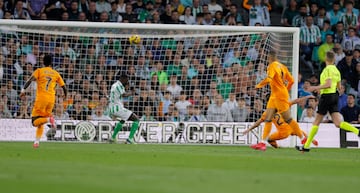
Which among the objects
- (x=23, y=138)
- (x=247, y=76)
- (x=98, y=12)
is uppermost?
(x=98, y=12)

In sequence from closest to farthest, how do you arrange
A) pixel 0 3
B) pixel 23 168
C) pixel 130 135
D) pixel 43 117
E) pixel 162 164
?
pixel 23 168 < pixel 162 164 < pixel 43 117 < pixel 130 135 < pixel 0 3

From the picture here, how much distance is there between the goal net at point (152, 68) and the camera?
24.0 meters

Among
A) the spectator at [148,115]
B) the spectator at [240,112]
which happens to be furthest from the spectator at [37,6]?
the spectator at [240,112]

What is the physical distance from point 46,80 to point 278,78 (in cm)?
494

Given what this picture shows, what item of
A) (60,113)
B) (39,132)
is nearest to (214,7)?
(60,113)

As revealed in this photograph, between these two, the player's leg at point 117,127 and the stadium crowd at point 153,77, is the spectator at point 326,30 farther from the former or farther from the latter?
the player's leg at point 117,127

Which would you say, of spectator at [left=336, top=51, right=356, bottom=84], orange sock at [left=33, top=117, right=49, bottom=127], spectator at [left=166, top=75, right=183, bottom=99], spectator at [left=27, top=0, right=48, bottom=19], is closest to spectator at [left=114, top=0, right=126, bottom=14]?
spectator at [left=27, top=0, right=48, bottom=19]

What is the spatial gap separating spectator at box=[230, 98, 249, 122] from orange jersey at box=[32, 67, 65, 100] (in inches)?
221

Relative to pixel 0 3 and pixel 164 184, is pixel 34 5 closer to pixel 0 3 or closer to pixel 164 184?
pixel 0 3

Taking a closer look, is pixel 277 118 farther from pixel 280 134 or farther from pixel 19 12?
pixel 19 12

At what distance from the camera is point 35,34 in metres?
24.2

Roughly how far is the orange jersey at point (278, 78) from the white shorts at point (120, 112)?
4104 mm

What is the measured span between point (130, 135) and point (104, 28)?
313cm

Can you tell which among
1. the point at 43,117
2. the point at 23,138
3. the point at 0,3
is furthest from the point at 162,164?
the point at 0,3
